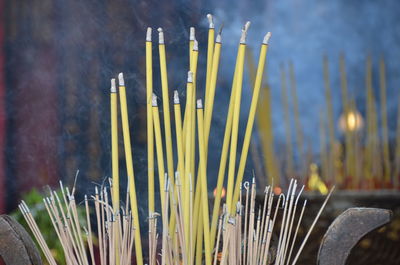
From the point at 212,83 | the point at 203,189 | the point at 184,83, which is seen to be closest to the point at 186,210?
the point at 203,189

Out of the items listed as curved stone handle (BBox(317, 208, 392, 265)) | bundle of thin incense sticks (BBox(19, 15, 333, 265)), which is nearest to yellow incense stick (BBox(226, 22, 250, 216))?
bundle of thin incense sticks (BBox(19, 15, 333, 265))

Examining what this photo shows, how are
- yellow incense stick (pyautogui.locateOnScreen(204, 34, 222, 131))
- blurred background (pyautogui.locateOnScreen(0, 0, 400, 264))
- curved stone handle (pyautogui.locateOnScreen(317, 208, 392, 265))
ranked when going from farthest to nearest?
blurred background (pyautogui.locateOnScreen(0, 0, 400, 264)), yellow incense stick (pyautogui.locateOnScreen(204, 34, 222, 131)), curved stone handle (pyautogui.locateOnScreen(317, 208, 392, 265))

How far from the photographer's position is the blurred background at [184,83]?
1.62m

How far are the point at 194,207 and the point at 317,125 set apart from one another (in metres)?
3.16

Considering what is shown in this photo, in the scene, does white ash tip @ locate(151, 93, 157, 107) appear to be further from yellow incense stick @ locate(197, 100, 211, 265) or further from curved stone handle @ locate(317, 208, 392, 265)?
curved stone handle @ locate(317, 208, 392, 265)

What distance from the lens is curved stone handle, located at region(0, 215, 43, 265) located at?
733mm

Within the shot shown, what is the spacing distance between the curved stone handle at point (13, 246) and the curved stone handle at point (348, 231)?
30cm

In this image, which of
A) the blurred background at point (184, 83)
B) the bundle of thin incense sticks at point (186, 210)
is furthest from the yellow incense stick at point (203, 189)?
the blurred background at point (184, 83)

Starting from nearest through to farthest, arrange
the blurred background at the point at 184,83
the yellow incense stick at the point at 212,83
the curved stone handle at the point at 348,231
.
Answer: the curved stone handle at the point at 348,231 < the yellow incense stick at the point at 212,83 < the blurred background at the point at 184,83

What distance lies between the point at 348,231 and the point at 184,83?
635 mm

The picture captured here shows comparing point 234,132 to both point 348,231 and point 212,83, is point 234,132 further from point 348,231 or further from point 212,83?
point 348,231

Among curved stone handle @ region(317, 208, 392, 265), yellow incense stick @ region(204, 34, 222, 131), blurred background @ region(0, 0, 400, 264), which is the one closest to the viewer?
curved stone handle @ region(317, 208, 392, 265)

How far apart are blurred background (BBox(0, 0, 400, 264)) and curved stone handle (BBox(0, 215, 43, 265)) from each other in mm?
694

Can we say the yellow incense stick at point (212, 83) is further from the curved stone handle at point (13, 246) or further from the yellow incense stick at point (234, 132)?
the curved stone handle at point (13, 246)
